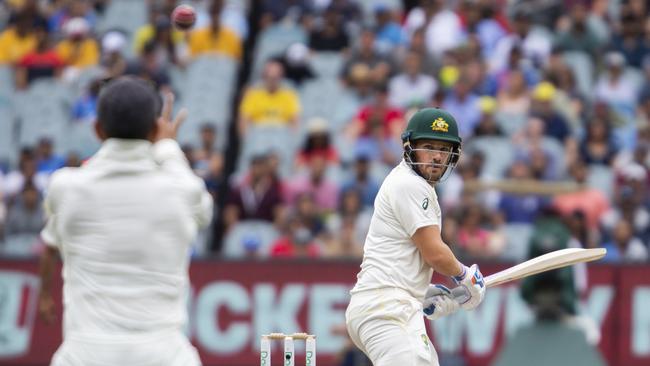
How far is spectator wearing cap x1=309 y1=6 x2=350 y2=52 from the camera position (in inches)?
699

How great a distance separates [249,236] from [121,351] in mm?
9680

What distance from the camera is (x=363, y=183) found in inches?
605

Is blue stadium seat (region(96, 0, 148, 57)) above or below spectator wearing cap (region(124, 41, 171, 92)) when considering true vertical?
above

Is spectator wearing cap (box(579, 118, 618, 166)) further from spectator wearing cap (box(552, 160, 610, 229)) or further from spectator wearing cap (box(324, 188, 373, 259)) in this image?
spectator wearing cap (box(324, 188, 373, 259))

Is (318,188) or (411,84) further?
(411,84)

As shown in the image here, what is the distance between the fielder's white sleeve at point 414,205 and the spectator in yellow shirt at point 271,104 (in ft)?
30.3

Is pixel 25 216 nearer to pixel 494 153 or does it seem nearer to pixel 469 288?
pixel 494 153

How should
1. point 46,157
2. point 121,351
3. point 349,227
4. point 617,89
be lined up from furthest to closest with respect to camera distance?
point 617,89 → point 46,157 → point 349,227 → point 121,351

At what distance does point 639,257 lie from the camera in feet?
48.4

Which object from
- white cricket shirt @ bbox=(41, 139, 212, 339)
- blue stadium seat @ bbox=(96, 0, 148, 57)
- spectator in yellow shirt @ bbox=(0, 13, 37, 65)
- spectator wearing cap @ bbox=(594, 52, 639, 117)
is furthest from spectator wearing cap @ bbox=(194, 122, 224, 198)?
white cricket shirt @ bbox=(41, 139, 212, 339)

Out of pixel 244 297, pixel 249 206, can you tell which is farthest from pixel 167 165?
pixel 249 206

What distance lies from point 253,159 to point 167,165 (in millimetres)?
10211

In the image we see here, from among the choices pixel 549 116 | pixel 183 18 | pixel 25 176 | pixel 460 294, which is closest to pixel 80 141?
pixel 25 176

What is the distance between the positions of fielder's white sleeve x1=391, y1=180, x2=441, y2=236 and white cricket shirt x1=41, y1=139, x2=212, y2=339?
2.10 m
